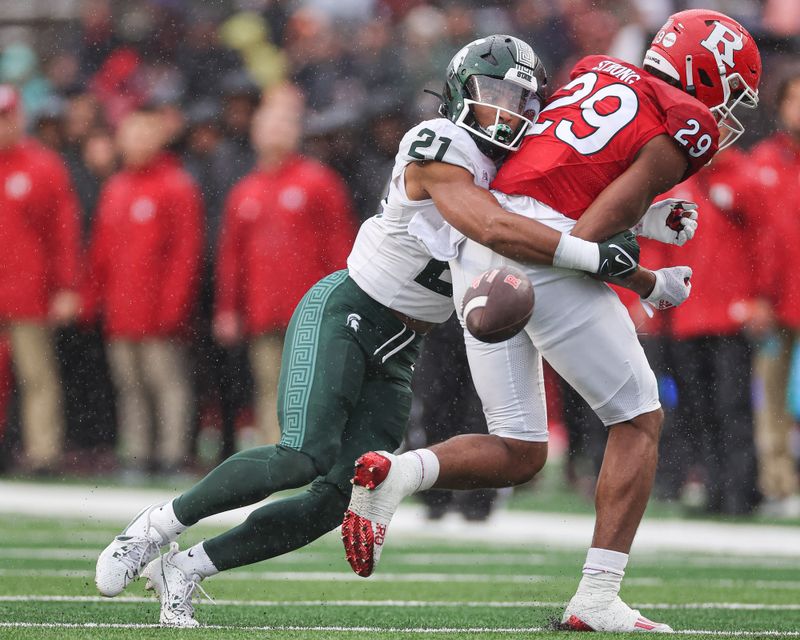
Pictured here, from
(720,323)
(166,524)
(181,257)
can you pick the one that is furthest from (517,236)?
(181,257)

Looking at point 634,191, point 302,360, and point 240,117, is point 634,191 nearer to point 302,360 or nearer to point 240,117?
point 302,360

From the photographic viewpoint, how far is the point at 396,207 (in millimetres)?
4832

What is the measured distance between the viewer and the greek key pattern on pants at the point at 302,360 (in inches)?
Result: 184

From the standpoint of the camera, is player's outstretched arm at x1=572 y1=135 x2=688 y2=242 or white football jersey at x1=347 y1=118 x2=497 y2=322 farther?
white football jersey at x1=347 y1=118 x2=497 y2=322

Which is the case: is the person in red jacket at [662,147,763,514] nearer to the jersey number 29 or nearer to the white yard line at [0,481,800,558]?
the white yard line at [0,481,800,558]

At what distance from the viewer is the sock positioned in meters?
4.58

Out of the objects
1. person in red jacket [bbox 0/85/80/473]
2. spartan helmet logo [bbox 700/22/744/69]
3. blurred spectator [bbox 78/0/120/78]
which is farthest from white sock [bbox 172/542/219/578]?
blurred spectator [bbox 78/0/120/78]

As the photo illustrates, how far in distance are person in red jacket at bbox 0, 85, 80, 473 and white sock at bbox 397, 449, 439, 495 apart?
615 centimetres

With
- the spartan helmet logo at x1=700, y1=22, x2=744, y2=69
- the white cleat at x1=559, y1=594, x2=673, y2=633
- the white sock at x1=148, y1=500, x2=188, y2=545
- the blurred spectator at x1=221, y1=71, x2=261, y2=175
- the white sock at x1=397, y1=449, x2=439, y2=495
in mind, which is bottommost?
the blurred spectator at x1=221, y1=71, x2=261, y2=175

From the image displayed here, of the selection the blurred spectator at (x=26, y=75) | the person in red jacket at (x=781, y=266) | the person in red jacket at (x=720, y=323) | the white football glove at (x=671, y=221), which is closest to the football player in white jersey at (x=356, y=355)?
the white football glove at (x=671, y=221)

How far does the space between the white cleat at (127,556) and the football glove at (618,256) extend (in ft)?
4.85

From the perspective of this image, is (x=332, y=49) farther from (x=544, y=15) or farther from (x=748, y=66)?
(x=748, y=66)

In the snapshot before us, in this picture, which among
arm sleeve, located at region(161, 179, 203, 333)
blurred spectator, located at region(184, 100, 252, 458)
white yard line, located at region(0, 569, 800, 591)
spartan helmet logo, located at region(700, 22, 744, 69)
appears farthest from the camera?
blurred spectator, located at region(184, 100, 252, 458)

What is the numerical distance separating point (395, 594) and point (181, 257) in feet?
16.6
